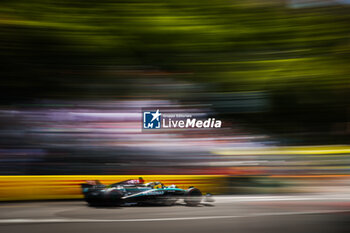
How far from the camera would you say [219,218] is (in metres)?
2.22

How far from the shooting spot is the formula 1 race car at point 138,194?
227 centimetres

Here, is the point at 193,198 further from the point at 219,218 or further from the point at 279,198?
the point at 279,198

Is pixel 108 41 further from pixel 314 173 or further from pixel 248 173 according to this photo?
pixel 314 173

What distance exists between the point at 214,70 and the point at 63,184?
1744 mm

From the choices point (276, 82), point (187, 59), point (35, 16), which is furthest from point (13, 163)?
point (276, 82)

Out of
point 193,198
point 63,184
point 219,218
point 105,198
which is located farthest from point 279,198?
point 63,184

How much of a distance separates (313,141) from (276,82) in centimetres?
48

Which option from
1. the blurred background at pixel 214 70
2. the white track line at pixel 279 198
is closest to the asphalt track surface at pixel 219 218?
the white track line at pixel 279 198

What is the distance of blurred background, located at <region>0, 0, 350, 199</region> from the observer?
1.67m

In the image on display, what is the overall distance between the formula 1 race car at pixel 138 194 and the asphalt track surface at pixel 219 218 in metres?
0.05

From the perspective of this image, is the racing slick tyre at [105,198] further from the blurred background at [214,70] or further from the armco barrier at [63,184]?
the blurred background at [214,70]

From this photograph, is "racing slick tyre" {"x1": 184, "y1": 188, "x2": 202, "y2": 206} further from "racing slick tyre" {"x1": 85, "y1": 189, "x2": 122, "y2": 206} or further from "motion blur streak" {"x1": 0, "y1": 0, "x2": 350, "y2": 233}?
"racing slick tyre" {"x1": 85, "y1": 189, "x2": 122, "y2": 206}

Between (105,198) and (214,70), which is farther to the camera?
(105,198)

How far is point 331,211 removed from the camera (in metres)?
2.26
